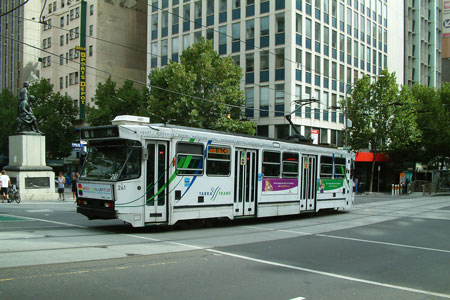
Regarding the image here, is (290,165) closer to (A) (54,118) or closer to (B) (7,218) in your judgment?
(B) (7,218)

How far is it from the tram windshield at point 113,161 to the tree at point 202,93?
2095cm

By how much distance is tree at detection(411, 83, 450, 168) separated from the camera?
44.1 metres

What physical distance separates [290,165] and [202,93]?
1922 cm

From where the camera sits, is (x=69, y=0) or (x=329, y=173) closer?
(x=329, y=173)

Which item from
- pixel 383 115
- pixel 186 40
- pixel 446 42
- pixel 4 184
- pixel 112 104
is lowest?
pixel 4 184

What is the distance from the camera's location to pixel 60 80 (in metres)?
64.5

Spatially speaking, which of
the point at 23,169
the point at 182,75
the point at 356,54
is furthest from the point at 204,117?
the point at 356,54

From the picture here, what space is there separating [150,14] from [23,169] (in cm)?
3343

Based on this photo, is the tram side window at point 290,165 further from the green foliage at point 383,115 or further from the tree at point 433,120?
the tree at point 433,120

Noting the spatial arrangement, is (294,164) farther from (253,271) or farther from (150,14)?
(150,14)

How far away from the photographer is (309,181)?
1728 cm

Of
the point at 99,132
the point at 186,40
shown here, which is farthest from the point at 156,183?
the point at 186,40

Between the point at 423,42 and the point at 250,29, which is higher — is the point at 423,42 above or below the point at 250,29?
above

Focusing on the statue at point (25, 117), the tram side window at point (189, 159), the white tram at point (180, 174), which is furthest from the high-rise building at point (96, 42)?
the tram side window at point (189, 159)
